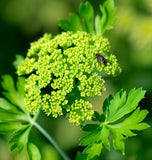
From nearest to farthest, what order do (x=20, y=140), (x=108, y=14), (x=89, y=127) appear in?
(x=89, y=127) → (x=20, y=140) → (x=108, y=14)

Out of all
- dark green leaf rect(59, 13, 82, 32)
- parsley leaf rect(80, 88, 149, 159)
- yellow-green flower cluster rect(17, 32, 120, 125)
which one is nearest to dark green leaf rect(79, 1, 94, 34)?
dark green leaf rect(59, 13, 82, 32)

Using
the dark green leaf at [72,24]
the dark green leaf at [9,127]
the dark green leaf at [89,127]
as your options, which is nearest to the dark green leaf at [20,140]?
the dark green leaf at [9,127]

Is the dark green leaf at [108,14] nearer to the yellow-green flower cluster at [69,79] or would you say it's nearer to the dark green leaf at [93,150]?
the yellow-green flower cluster at [69,79]

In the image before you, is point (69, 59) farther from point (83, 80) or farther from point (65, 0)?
point (65, 0)

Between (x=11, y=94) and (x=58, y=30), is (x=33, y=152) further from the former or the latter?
(x=58, y=30)

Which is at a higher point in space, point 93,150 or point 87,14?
point 87,14

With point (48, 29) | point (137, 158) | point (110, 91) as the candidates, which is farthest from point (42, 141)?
point (48, 29)

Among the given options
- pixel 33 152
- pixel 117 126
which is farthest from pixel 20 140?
pixel 117 126
